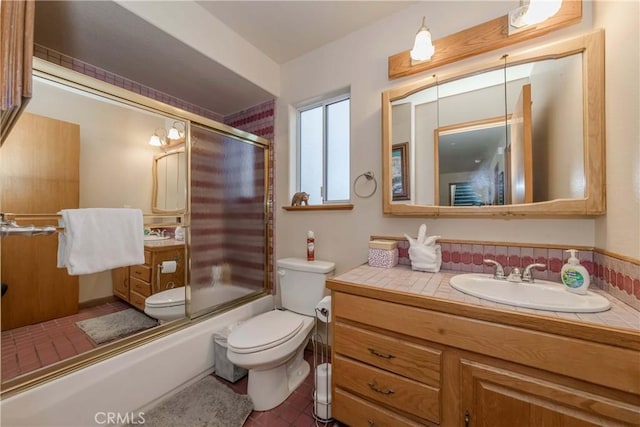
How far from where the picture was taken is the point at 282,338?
1.36 metres

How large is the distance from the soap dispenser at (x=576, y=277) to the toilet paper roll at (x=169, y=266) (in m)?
2.09

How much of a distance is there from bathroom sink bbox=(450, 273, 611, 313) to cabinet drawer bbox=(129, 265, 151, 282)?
1.72 m

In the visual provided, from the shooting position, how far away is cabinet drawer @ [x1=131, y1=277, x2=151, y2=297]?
1493 mm

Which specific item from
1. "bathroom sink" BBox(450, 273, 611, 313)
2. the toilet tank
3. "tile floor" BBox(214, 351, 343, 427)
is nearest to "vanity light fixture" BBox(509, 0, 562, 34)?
"bathroom sink" BBox(450, 273, 611, 313)

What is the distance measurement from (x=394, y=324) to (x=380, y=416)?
0.44m

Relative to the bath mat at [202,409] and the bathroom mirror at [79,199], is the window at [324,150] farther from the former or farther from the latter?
the bath mat at [202,409]

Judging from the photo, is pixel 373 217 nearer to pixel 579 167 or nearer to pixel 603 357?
pixel 579 167

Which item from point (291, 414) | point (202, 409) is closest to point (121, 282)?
point (202, 409)

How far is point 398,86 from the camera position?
157 centimetres

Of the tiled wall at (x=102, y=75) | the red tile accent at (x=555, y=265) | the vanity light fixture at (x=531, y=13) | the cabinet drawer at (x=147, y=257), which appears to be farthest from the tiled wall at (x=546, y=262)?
the tiled wall at (x=102, y=75)

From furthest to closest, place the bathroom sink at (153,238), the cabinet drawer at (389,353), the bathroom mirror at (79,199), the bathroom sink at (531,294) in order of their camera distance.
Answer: the bathroom sink at (153,238)
the bathroom mirror at (79,199)
the cabinet drawer at (389,353)
the bathroom sink at (531,294)

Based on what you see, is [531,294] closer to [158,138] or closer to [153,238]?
[153,238]

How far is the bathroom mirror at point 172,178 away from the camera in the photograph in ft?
5.10

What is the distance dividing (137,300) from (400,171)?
72.9 inches
